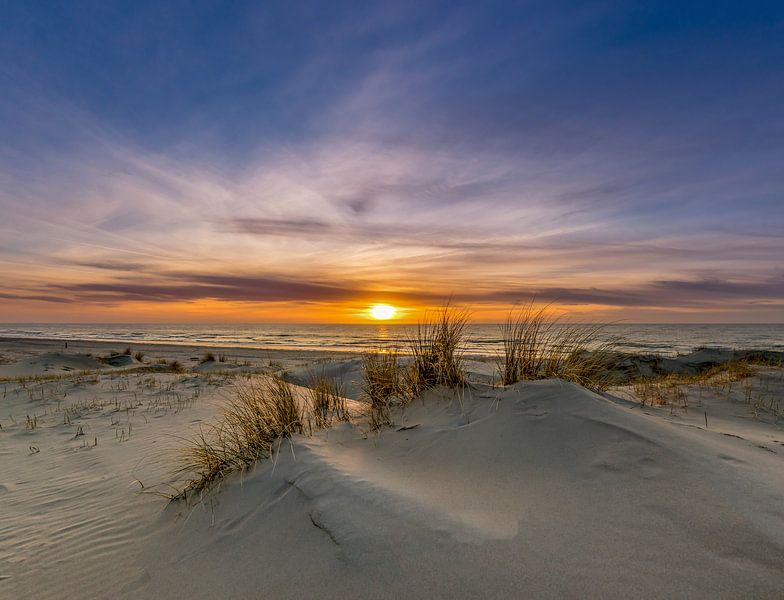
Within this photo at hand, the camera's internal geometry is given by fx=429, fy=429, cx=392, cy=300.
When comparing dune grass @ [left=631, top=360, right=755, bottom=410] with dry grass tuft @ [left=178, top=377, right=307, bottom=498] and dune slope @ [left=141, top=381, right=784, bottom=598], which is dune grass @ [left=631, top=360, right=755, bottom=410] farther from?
dry grass tuft @ [left=178, top=377, right=307, bottom=498]

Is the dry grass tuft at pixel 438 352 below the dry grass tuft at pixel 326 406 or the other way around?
the other way around

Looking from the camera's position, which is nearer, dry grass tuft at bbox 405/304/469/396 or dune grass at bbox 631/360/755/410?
dry grass tuft at bbox 405/304/469/396

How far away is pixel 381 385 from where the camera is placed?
17.3ft

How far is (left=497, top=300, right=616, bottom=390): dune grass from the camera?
16.0 ft

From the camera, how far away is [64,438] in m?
6.25

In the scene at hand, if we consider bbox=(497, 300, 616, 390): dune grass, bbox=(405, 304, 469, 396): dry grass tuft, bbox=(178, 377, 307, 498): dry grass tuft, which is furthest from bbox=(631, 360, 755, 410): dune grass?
bbox=(178, 377, 307, 498): dry grass tuft

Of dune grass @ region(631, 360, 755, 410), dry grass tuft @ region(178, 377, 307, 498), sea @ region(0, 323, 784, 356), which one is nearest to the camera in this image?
dry grass tuft @ region(178, 377, 307, 498)

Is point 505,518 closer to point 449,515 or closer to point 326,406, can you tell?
point 449,515

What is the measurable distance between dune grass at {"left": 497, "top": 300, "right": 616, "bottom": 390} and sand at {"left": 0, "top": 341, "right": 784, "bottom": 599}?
0.57 meters

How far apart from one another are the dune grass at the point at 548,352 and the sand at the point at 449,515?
0.57 m

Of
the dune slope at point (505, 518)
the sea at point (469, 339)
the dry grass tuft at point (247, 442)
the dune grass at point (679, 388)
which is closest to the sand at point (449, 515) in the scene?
the dune slope at point (505, 518)

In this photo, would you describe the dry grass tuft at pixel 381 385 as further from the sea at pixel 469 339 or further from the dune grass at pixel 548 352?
the dune grass at pixel 548 352

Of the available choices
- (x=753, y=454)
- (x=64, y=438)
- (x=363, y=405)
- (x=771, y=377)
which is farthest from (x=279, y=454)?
(x=771, y=377)

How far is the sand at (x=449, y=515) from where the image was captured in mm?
1861
